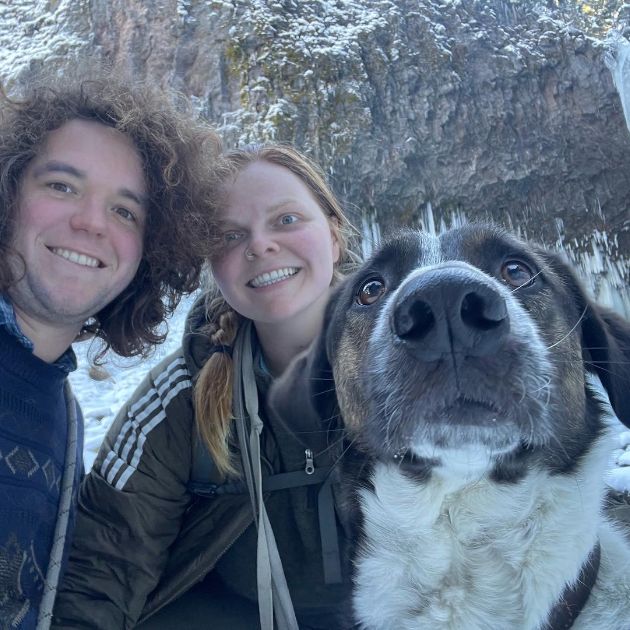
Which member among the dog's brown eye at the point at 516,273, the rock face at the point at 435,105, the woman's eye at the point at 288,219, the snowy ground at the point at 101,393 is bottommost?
the snowy ground at the point at 101,393

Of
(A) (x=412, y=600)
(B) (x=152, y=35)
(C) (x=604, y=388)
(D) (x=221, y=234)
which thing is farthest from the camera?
(B) (x=152, y=35)

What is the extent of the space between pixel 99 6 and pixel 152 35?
7.40 feet

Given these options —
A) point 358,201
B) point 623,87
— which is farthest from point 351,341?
point 623,87

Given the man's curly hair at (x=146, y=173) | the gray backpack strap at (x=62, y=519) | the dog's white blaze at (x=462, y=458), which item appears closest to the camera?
the dog's white blaze at (x=462, y=458)

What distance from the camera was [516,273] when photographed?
6.19 feet

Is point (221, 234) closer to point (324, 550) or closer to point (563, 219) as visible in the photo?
point (324, 550)

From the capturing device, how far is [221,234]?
9.38 ft

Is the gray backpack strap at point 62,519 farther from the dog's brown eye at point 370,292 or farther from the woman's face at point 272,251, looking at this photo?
the dog's brown eye at point 370,292

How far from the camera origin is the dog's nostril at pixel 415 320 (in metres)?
1.39

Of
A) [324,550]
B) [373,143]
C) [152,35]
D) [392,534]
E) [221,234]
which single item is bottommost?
[324,550]

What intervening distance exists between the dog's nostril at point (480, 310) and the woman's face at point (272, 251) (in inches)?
55.7

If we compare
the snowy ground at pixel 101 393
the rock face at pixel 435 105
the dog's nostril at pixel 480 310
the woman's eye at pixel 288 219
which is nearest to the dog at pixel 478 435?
the dog's nostril at pixel 480 310

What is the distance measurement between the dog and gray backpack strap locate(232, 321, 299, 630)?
0.33 metres

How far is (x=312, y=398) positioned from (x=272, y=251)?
2.71 feet
